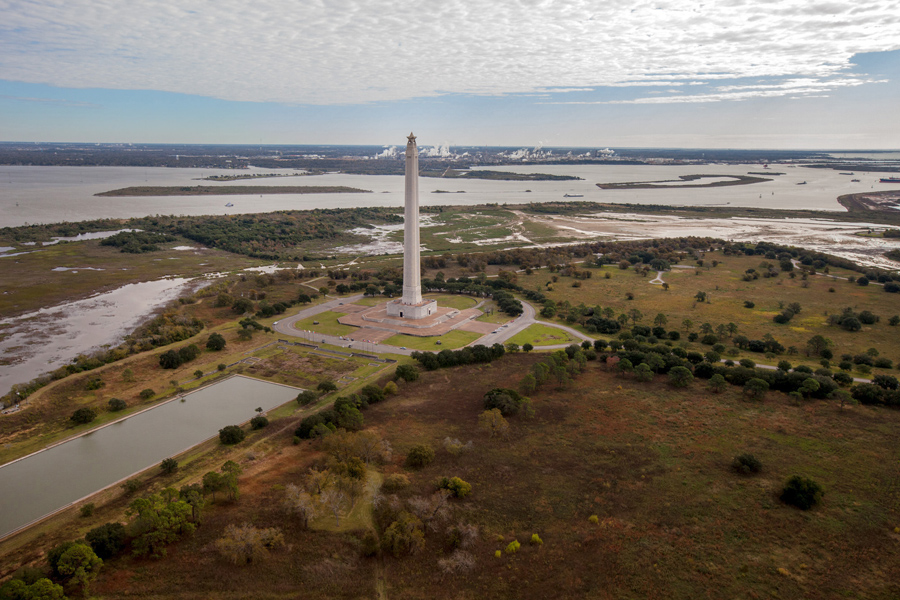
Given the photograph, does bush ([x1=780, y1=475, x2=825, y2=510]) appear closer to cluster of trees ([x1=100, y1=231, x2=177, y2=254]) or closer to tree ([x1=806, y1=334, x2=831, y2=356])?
tree ([x1=806, y1=334, x2=831, y2=356])

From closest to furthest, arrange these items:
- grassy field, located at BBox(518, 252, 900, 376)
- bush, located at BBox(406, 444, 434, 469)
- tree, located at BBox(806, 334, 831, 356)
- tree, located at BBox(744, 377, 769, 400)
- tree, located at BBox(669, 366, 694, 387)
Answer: bush, located at BBox(406, 444, 434, 469)
tree, located at BBox(744, 377, 769, 400)
tree, located at BBox(669, 366, 694, 387)
tree, located at BBox(806, 334, 831, 356)
grassy field, located at BBox(518, 252, 900, 376)

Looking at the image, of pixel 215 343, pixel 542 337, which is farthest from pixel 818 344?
pixel 215 343

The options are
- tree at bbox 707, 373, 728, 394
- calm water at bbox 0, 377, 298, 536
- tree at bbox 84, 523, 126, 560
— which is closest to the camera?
tree at bbox 84, 523, 126, 560

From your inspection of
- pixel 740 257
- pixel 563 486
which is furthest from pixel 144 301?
pixel 740 257

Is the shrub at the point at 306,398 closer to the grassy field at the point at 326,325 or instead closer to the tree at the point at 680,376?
the grassy field at the point at 326,325


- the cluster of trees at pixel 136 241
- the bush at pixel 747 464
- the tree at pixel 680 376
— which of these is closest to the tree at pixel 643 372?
the tree at pixel 680 376

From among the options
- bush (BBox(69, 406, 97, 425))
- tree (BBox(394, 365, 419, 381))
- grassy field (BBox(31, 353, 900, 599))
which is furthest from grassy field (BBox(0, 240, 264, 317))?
grassy field (BBox(31, 353, 900, 599))
